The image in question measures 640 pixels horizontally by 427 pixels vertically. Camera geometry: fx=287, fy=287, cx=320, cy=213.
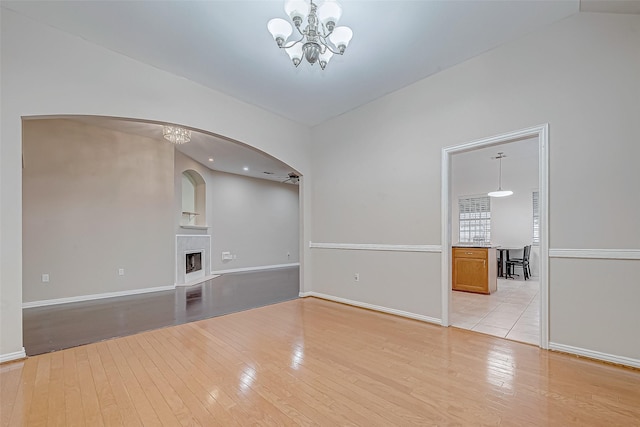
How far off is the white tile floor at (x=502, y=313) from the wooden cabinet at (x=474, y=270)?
0.53 ft

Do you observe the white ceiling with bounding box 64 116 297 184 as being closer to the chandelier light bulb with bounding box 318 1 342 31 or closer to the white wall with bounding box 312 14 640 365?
the white wall with bounding box 312 14 640 365

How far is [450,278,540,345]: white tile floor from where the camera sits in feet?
11.1

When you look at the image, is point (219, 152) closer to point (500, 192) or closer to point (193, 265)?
point (193, 265)

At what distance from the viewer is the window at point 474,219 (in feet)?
27.0

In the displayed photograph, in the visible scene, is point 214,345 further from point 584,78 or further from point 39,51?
point 584,78

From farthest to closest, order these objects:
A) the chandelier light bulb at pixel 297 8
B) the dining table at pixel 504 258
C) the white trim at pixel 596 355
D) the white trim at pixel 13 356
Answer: the dining table at pixel 504 258 → the white trim at pixel 13 356 → the white trim at pixel 596 355 → the chandelier light bulb at pixel 297 8

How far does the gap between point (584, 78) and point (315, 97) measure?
10.2 feet

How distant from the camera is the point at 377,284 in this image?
4363 mm

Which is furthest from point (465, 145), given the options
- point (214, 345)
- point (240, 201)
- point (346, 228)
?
point (240, 201)

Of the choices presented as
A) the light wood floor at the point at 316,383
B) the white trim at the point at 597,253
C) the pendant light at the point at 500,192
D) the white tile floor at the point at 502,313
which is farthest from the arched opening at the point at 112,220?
the pendant light at the point at 500,192

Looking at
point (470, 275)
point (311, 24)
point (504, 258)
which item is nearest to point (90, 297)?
point (311, 24)

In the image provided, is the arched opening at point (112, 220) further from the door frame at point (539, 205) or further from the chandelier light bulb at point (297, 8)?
the door frame at point (539, 205)

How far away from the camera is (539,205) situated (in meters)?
2.98

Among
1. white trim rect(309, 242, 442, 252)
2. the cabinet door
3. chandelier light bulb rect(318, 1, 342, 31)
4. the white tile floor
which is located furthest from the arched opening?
the cabinet door
